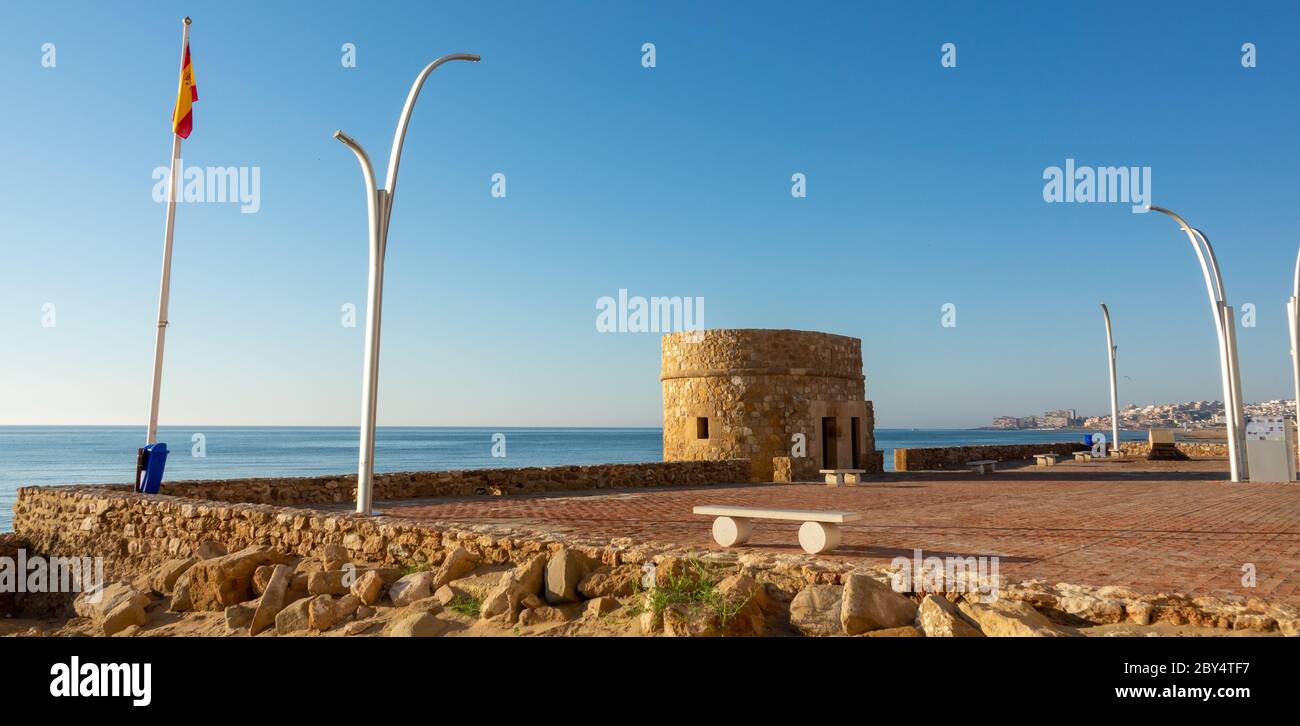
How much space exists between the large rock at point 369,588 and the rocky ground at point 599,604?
0.04ft

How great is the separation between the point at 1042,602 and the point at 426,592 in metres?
4.88

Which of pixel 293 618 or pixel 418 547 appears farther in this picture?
pixel 418 547

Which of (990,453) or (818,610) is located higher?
(990,453)

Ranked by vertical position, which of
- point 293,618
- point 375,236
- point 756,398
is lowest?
point 293,618

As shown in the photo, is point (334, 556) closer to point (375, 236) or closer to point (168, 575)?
point (168, 575)

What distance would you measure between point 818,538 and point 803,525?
0.20 m

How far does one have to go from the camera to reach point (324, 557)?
830cm

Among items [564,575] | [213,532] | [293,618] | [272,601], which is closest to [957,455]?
[213,532]

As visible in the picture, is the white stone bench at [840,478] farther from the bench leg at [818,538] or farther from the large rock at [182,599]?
the large rock at [182,599]

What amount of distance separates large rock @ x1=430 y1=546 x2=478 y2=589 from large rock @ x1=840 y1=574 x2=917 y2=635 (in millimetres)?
3534

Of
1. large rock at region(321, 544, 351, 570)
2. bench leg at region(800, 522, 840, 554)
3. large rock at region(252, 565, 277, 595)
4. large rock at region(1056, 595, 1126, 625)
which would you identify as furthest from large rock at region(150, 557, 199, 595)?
large rock at region(1056, 595, 1126, 625)

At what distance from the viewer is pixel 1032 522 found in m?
9.96

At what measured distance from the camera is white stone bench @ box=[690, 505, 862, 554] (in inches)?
287

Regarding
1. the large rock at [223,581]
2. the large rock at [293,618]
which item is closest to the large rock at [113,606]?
the large rock at [223,581]
